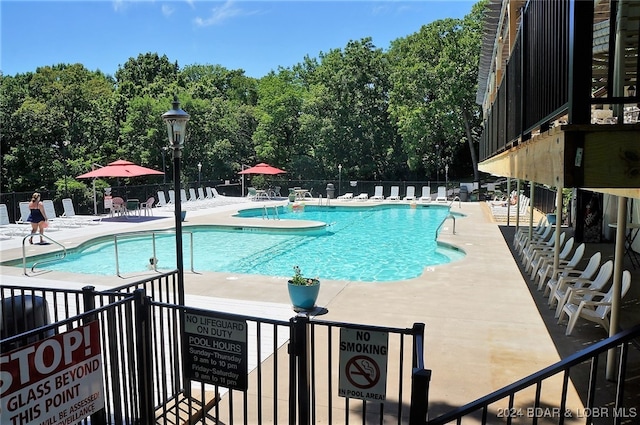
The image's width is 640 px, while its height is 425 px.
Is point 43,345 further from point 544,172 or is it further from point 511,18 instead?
point 511,18

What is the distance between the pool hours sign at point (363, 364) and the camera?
120 inches

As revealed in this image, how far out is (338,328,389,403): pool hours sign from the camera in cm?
305

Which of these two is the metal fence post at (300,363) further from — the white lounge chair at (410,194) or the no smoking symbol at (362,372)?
the white lounge chair at (410,194)

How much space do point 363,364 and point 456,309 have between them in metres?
4.33

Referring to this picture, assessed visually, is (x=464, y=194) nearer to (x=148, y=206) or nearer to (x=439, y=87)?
(x=439, y=87)

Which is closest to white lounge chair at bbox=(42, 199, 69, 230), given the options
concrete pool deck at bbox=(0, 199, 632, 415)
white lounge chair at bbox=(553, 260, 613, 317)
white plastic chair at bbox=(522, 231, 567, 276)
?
concrete pool deck at bbox=(0, 199, 632, 415)

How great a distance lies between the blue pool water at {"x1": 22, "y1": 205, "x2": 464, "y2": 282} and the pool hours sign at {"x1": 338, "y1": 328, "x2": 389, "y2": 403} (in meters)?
8.58

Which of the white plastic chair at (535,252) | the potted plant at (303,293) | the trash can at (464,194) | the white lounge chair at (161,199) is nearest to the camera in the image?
the potted plant at (303,293)

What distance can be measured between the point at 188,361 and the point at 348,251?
11.8 m

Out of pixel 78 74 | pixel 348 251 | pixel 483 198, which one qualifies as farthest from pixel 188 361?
pixel 78 74

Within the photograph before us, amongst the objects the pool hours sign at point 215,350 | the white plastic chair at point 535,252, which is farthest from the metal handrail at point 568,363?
the white plastic chair at point 535,252

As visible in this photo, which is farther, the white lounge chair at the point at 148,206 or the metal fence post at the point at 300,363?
the white lounge chair at the point at 148,206

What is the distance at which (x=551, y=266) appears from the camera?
8.02 metres

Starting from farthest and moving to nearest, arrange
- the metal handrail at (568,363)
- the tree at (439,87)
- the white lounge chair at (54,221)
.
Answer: the tree at (439,87) < the white lounge chair at (54,221) < the metal handrail at (568,363)
